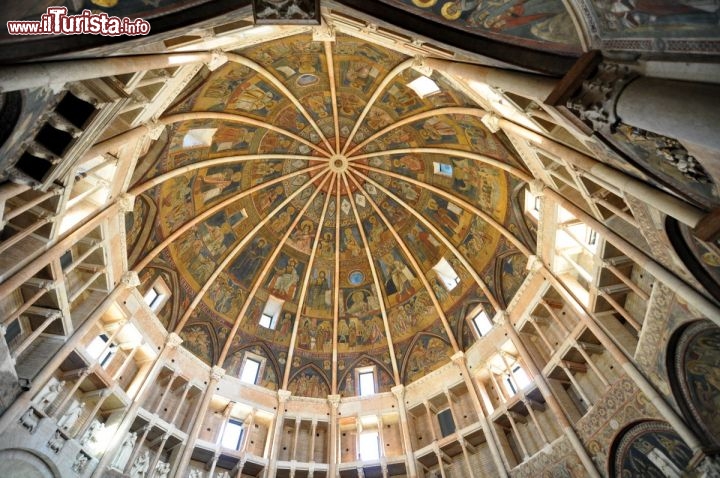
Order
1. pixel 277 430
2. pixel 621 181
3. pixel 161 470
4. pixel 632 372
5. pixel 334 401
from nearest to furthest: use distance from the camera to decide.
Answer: pixel 621 181 < pixel 632 372 < pixel 161 470 < pixel 277 430 < pixel 334 401

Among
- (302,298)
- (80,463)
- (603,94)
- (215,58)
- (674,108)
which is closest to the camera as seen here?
(674,108)

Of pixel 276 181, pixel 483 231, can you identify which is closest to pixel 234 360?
pixel 276 181

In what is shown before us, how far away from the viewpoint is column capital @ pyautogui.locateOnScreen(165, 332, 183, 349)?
64.0ft

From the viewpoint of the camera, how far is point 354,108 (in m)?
23.0

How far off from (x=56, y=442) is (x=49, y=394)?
4.93 feet

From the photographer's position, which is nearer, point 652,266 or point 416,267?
point 652,266

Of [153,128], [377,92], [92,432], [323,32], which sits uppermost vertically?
[377,92]

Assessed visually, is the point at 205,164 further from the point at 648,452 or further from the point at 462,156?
the point at 648,452

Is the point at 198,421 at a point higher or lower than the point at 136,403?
higher

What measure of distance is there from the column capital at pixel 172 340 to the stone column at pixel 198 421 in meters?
2.32

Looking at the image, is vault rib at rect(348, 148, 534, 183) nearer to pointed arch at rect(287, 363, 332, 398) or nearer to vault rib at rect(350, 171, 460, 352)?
vault rib at rect(350, 171, 460, 352)

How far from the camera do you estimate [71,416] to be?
14.3 meters

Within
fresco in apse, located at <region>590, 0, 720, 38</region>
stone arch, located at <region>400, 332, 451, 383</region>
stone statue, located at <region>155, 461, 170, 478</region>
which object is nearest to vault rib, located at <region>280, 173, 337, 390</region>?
stone arch, located at <region>400, 332, 451, 383</region>

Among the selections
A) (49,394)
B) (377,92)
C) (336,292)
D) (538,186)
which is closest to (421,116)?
(377,92)
